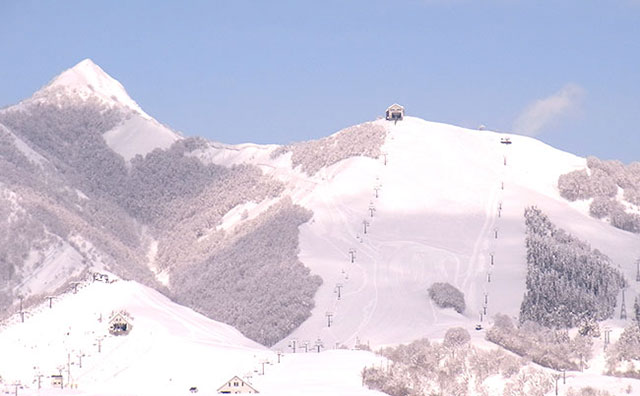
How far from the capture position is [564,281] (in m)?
147

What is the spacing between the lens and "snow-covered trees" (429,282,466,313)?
14450cm

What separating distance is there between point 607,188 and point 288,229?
Answer: 116 ft

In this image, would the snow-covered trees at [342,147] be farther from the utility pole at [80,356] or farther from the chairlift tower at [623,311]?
the utility pole at [80,356]

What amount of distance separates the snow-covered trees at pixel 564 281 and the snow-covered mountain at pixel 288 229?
1821 millimetres

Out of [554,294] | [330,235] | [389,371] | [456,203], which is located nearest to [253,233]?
[330,235]

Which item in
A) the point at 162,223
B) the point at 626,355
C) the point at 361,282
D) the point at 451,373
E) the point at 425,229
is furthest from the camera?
the point at 162,223

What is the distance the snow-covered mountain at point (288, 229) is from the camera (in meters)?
142

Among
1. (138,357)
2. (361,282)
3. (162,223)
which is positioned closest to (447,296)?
(361,282)

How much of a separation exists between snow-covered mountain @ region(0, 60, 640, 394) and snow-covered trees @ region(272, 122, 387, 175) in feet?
0.78

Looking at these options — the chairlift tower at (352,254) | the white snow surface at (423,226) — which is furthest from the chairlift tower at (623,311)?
the chairlift tower at (352,254)

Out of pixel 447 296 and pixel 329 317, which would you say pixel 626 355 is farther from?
pixel 329 317

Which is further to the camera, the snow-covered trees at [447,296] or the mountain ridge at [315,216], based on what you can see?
the mountain ridge at [315,216]

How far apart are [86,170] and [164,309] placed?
67.1m

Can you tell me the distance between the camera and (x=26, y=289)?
145 meters
